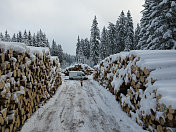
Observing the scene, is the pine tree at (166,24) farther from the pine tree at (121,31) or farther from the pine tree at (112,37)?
the pine tree at (112,37)

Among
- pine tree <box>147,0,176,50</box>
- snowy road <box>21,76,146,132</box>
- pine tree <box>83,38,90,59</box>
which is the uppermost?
pine tree <box>83,38,90,59</box>

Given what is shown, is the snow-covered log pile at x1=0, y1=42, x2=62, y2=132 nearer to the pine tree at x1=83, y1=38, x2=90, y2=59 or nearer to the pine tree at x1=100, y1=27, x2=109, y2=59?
the pine tree at x1=100, y1=27, x2=109, y2=59

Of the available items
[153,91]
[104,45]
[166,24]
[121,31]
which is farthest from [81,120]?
[104,45]

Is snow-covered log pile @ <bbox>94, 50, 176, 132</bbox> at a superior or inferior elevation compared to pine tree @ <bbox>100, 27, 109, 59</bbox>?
inferior

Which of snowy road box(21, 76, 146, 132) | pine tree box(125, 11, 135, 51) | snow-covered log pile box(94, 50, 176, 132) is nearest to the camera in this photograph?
snow-covered log pile box(94, 50, 176, 132)

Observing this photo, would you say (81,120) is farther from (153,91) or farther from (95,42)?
(95,42)

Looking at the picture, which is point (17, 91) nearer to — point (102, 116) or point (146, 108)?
point (102, 116)

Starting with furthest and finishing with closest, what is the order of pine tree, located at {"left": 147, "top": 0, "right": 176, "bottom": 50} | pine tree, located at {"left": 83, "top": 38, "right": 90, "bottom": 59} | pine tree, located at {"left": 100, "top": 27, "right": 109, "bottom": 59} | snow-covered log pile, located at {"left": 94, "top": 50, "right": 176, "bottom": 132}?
1. pine tree, located at {"left": 83, "top": 38, "right": 90, "bottom": 59}
2. pine tree, located at {"left": 100, "top": 27, "right": 109, "bottom": 59}
3. pine tree, located at {"left": 147, "top": 0, "right": 176, "bottom": 50}
4. snow-covered log pile, located at {"left": 94, "top": 50, "right": 176, "bottom": 132}

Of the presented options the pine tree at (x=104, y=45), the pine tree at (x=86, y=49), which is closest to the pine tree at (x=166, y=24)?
the pine tree at (x=104, y=45)

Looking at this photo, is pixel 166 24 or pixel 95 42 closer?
pixel 166 24

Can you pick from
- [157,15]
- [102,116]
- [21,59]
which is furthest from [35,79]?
[157,15]

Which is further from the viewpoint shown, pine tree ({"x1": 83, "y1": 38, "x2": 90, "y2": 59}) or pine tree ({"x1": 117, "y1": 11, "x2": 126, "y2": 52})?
pine tree ({"x1": 83, "y1": 38, "x2": 90, "y2": 59})

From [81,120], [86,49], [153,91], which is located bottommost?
[81,120]

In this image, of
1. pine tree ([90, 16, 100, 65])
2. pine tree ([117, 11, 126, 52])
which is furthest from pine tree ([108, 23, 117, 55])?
pine tree ([90, 16, 100, 65])
